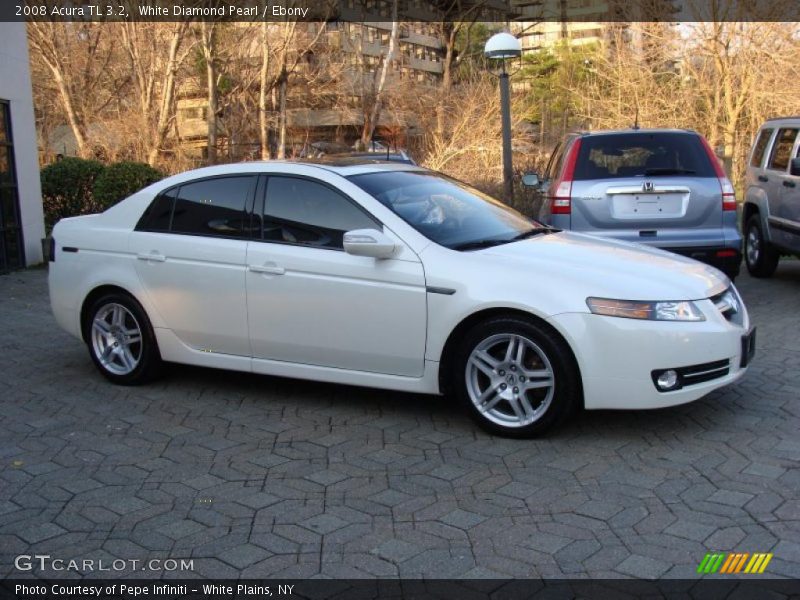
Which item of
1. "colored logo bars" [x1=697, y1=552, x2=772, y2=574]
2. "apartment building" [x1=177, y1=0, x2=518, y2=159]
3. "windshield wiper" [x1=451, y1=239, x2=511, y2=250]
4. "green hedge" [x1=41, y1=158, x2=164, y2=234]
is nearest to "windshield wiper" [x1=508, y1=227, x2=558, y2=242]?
"windshield wiper" [x1=451, y1=239, x2=511, y2=250]

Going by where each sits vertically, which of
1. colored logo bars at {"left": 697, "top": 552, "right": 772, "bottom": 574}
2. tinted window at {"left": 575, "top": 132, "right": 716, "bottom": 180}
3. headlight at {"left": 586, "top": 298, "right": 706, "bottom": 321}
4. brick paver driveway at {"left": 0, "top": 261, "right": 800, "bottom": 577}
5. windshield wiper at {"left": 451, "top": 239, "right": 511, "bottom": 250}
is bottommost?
colored logo bars at {"left": 697, "top": 552, "right": 772, "bottom": 574}

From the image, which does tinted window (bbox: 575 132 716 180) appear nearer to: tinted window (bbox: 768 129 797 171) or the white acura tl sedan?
tinted window (bbox: 768 129 797 171)

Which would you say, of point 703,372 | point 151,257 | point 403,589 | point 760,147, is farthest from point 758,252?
point 403,589

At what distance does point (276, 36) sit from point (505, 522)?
100ft

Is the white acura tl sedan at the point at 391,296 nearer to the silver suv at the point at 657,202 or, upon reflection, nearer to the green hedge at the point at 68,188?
the silver suv at the point at 657,202

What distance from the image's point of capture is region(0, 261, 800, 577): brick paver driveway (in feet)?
11.9

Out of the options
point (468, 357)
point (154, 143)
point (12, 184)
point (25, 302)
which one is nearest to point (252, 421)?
point (468, 357)

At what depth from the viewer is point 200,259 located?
591 centimetres

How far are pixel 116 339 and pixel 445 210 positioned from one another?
2649 millimetres

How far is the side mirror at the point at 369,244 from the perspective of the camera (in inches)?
203

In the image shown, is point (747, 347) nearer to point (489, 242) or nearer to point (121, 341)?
point (489, 242)

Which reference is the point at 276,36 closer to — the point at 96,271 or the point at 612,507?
the point at 96,271

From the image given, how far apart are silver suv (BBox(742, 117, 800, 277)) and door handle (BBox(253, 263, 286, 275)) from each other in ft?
20.5

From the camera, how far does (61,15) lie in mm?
26703
